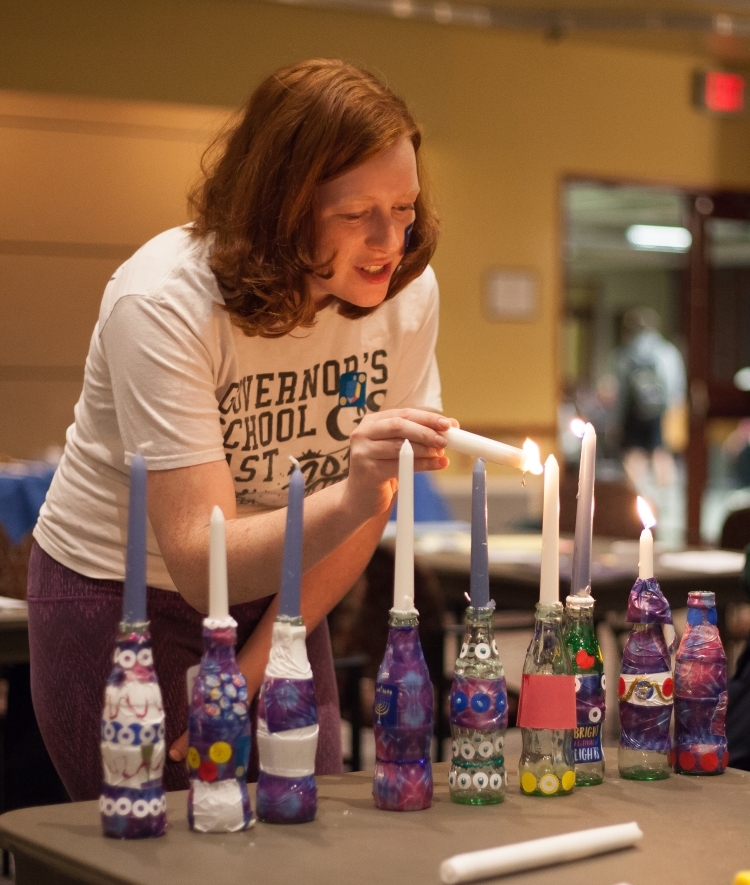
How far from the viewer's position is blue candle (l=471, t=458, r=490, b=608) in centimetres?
111

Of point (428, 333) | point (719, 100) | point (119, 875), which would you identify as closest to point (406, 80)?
point (719, 100)

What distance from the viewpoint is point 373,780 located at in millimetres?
1159

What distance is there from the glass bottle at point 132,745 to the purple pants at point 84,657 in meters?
0.39

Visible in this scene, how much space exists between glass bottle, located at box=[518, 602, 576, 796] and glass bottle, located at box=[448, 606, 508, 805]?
4 cm

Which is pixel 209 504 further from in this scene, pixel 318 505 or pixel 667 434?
pixel 667 434

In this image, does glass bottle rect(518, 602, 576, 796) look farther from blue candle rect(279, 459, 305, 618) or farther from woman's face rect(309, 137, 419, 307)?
woman's face rect(309, 137, 419, 307)

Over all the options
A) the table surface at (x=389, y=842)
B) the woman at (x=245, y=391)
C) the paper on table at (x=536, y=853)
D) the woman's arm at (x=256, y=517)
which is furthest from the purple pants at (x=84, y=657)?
the paper on table at (x=536, y=853)

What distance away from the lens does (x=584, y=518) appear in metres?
1.22

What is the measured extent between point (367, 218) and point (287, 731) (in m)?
0.57

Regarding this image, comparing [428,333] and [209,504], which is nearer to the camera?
[209,504]

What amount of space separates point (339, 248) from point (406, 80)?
5.30 m

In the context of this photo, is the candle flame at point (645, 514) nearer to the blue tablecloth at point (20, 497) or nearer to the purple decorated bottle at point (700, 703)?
the purple decorated bottle at point (700, 703)

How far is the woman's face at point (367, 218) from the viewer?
134 centimetres

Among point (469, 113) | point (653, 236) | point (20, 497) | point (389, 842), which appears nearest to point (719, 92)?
point (469, 113)
